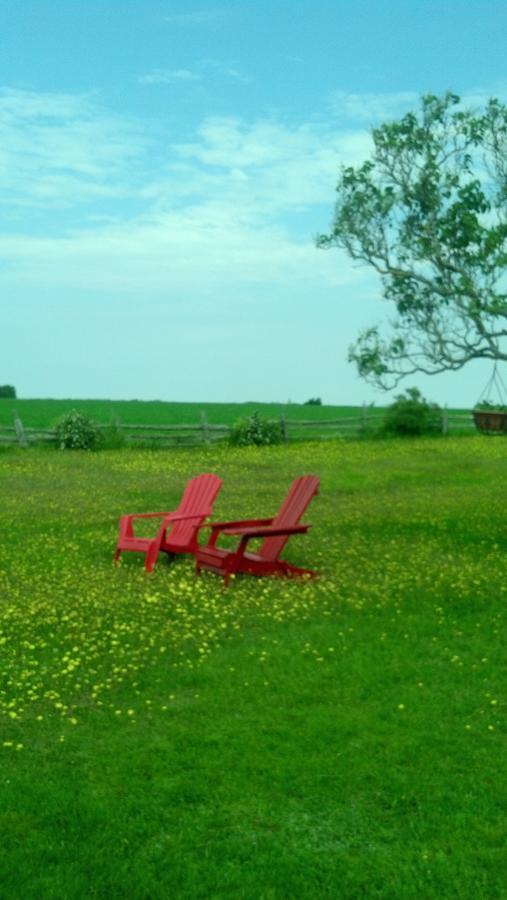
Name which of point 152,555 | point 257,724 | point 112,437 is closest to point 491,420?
point 112,437

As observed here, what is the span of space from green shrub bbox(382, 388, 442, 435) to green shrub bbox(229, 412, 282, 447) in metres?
3.84

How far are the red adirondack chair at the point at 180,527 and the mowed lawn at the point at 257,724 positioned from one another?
0.27 metres

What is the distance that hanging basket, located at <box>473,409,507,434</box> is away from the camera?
31453 mm

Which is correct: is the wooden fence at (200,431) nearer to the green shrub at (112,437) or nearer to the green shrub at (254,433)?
the green shrub at (112,437)

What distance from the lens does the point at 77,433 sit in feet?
104

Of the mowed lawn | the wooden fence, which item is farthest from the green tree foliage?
the mowed lawn

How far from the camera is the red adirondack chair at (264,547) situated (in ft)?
40.1

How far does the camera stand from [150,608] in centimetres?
1089

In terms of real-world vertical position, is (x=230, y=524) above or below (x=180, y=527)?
above

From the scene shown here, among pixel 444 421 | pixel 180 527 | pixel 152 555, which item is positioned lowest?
pixel 152 555

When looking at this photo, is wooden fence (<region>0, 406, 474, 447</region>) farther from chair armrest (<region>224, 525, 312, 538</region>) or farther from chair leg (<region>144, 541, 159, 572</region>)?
chair armrest (<region>224, 525, 312, 538</region>)

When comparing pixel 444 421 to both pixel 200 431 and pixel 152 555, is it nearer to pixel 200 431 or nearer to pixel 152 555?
pixel 200 431

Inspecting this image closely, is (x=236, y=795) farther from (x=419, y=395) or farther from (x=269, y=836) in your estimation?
(x=419, y=395)

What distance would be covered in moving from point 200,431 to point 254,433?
1.87 m
